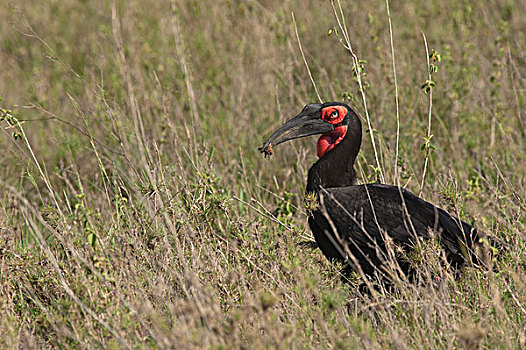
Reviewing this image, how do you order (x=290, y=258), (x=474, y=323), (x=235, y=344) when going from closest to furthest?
(x=235, y=344) → (x=474, y=323) → (x=290, y=258)

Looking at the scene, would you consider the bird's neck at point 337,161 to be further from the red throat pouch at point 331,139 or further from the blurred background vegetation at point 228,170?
the blurred background vegetation at point 228,170

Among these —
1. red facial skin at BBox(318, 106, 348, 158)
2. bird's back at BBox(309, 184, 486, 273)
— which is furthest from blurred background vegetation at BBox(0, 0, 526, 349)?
red facial skin at BBox(318, 106, 348, 158)

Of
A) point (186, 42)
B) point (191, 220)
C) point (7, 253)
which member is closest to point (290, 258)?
point (191, 220)

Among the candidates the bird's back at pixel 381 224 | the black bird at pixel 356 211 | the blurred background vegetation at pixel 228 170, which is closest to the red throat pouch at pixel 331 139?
the black bird at pixel 356 211

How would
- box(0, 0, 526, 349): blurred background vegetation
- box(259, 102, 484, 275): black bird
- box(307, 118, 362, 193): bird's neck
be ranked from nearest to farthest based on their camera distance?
box(0, 0, 526, 349): blurred background vegetation
box(259, 102, 484, 275): black bird
box(307, 118, 362, 193): bird's neck

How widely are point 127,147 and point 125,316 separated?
257 cm

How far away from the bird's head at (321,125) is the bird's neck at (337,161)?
0.01 metres

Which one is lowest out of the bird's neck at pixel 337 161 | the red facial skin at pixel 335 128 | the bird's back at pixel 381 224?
the bird's back at pixel 381 224

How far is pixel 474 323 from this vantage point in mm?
3010

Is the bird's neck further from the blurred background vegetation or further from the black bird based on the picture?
the blurred background vegetation

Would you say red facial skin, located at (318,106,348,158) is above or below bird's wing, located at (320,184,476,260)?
above

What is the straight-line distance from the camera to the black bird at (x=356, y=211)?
350 centimetres

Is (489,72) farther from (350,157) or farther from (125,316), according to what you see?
(125,316)

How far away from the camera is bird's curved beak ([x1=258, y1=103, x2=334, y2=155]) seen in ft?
12.7
